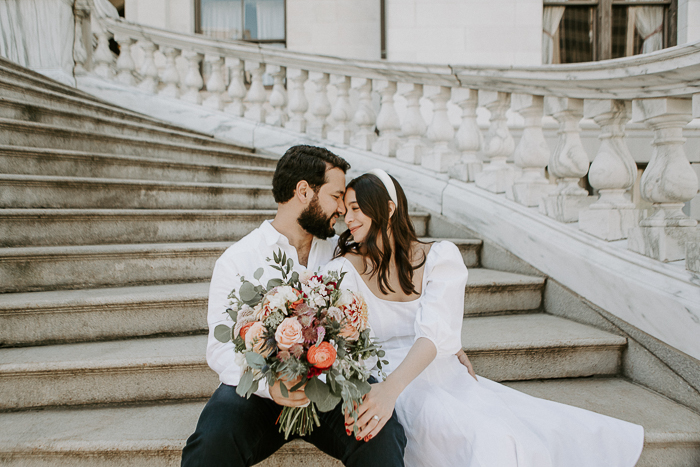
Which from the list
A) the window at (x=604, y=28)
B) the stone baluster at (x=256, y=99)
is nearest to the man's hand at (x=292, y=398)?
the stone baluster at (x=256, y=99)

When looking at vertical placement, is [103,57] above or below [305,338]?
above

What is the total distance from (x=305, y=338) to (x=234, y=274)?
0.65 m

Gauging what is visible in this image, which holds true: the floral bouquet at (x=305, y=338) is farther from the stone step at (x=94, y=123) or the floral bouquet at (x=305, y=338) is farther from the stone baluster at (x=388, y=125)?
the stone step at (x=94, y=123)

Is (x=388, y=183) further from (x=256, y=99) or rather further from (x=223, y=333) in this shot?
(x=256, y=99)

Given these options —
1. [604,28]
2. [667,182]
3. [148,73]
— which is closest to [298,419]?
[667,182]

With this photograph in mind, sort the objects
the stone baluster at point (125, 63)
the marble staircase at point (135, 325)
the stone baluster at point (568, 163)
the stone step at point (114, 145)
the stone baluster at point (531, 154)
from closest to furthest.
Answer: the marble staircase at point (135, 325), the stone baluster at point (568, 163), the stone baluster at point (531, 154), the stone step at point (114, 145), the stone baluster at point (125, 63)

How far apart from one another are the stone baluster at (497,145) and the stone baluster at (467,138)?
4.2 inches

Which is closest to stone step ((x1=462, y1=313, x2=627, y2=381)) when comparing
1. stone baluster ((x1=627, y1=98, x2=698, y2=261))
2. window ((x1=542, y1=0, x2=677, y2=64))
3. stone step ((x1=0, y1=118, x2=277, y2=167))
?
stone baluster ((x1=627, y1=98, x2=698, y2=261))

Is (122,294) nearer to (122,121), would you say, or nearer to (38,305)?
(38,305)

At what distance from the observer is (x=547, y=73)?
8.30 ft

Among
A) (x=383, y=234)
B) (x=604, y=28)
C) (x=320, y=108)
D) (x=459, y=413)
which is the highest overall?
(x=604, y=28)

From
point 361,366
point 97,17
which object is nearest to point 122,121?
point 97,17

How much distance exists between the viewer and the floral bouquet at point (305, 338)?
124 centimetres

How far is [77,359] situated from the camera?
2.05 meters
